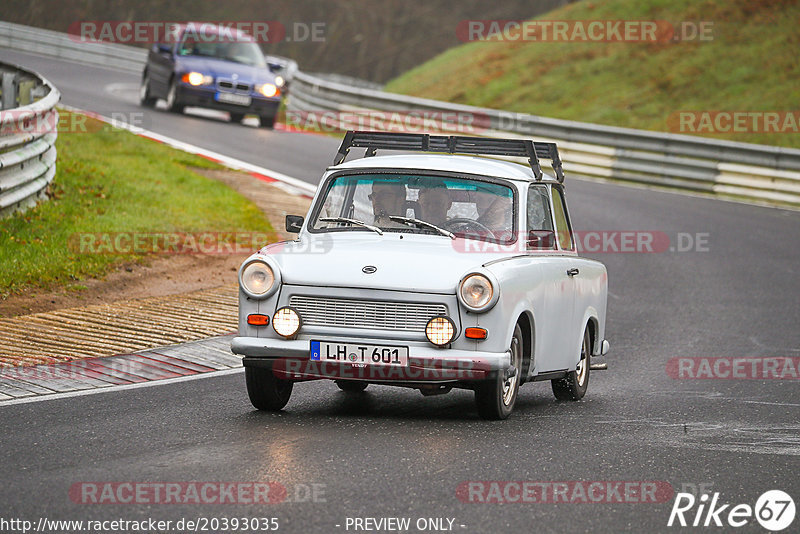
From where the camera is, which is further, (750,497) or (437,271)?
(437,271)

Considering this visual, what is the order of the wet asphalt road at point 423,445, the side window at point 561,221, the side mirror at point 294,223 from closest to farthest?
the wet asphalt road at point 423,445 → the side mirror at point 294,223 → the side window at point 561,221

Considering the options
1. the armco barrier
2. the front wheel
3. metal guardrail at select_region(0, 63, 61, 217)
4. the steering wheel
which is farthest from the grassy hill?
the steering wheel

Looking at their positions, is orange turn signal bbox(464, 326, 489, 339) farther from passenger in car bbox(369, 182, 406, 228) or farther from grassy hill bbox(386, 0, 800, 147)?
→ grassy hill bbox(386, 0, 800, 147)

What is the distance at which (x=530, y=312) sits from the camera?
8.31 m

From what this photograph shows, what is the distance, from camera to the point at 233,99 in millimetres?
26375

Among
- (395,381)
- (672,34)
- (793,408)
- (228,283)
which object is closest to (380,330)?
(395,381)

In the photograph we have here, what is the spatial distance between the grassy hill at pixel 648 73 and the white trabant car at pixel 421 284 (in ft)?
70.5

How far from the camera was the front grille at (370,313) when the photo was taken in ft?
25.4

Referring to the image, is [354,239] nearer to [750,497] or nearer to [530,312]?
[530,312]

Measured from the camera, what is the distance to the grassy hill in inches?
1286

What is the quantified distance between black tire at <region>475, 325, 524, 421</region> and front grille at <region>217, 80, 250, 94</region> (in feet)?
61.6

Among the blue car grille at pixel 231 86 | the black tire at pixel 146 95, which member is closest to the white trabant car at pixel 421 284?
the blue car grille at pixel 231 86

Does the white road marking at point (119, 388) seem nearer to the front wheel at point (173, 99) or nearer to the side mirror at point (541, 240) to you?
the side mirror at point (541, 240)

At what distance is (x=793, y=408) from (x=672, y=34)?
97.1ft
